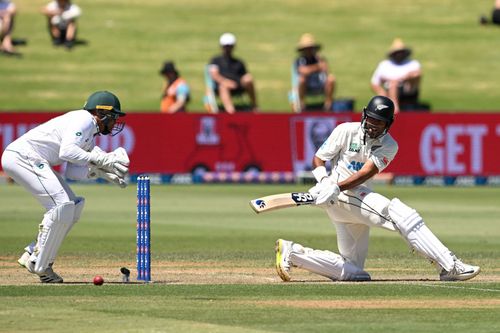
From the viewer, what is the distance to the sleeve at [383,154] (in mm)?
10656

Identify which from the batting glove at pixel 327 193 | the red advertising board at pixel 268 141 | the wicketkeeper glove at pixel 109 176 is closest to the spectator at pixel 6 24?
the red advertising board at pixel 268 141

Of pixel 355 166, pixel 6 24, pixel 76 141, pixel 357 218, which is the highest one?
pixel 76 141

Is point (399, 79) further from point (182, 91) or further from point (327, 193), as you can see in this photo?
point (327, 193)

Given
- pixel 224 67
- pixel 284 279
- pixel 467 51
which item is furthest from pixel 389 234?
pixel 467 51

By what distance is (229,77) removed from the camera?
79.1ft

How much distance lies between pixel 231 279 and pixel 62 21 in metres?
17.7

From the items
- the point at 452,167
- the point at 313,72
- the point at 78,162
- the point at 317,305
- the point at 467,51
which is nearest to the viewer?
the point at 317,305

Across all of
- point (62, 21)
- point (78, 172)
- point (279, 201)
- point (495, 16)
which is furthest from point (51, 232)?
point (495, 16)

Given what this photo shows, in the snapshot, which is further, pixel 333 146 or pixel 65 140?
pixel 333 146

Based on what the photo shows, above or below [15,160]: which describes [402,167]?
below

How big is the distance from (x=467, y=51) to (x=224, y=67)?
7006 millimetres

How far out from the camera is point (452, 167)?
22125mm

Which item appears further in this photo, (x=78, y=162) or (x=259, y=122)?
(x=259, y=122)

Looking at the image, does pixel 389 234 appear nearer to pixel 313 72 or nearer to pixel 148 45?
pixel 313 72
